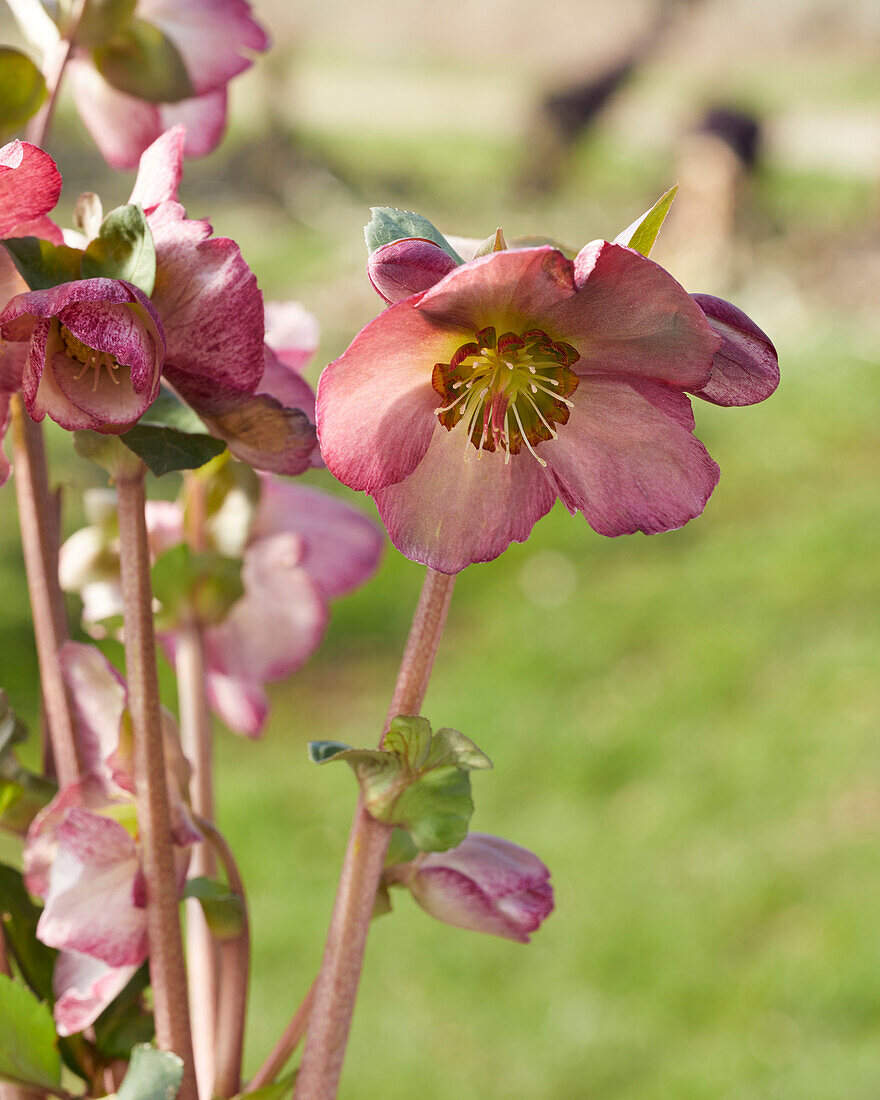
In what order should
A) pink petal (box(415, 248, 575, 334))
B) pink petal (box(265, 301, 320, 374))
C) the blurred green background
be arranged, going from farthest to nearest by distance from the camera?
the blurred green background, pink petal (box(265, 301, 320, 374)), pink petal (box(415, 248, 575, 334))

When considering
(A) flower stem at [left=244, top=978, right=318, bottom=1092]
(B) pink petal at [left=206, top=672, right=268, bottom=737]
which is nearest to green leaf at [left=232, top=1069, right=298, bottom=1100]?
(A) flower stem at [left=244, top=978, right=318, bottom=1092]

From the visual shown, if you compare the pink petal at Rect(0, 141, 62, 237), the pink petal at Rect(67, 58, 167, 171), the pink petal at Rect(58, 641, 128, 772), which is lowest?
the pink petal at Rect(58, 641, 128, 772)

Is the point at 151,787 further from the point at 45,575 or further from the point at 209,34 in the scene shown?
the point at 209,34

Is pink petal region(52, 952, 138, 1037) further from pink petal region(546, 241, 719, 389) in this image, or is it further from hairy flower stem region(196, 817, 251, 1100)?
pink petal region(546, 241, 719, 389)

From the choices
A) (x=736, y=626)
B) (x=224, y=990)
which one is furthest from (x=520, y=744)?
(x=224, y=990)

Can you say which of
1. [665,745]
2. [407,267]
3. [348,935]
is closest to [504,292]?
[407,267]

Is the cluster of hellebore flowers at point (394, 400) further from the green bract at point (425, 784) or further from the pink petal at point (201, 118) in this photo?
the pink petal at point (201, 118)
